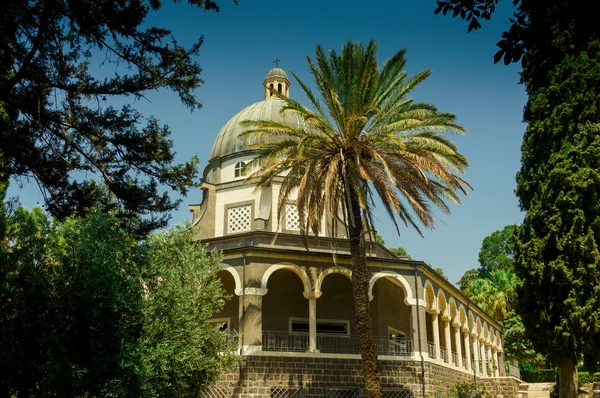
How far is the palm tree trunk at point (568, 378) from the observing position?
71.7 feet

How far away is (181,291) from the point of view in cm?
1566

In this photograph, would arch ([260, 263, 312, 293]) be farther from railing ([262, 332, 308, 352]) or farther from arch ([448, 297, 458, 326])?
arch ([448, 297, 458, 326])

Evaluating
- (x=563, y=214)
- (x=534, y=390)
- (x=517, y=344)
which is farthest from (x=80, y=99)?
(x=517, y=344)

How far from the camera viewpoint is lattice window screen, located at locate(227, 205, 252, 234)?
27.7 metres

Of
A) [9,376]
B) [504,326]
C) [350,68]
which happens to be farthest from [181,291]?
[504,326]

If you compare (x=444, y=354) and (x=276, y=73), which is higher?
(x=276, y=73)

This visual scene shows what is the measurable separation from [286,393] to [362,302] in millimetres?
4504

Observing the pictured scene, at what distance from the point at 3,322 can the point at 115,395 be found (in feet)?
8.39

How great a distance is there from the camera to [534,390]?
116ft

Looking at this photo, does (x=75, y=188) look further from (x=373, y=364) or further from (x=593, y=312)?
(x=593, y=312)

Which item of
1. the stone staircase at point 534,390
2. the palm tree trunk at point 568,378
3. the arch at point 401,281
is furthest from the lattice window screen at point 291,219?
the stone staircase at point 534,390

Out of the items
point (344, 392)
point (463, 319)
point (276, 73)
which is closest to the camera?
point (344, 392)

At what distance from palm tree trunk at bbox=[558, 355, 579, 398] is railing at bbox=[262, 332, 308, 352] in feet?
30.5

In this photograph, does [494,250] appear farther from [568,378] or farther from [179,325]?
[179,325]
